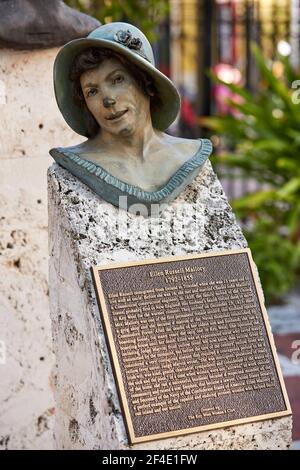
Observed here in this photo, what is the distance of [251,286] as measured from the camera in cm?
369

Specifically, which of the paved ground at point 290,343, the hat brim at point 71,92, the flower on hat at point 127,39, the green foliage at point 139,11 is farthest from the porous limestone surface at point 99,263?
the green foliage at point 139,11

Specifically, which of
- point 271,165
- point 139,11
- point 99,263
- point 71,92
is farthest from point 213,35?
point 99,263

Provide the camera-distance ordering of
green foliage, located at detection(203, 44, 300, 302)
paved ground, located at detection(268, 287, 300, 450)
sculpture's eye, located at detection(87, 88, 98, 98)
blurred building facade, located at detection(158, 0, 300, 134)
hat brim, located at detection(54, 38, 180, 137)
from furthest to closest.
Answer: blurred building facade, located at detection(158, 0, 300, 134) → green foliage, located at detection(203, 44, 300, 302) → paved ground, located at detection(268, 287, 300, 450) → sculpture's eye, located at detection(87, 88, 98, 98) → hat brim, located at detection(54, 38, 180, 137)

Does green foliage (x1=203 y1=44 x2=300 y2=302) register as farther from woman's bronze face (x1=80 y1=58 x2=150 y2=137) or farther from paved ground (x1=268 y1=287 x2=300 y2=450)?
woman's bronze face (x1=80 y1=58 x2=150 y2=137)

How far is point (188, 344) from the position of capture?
3.50 metres

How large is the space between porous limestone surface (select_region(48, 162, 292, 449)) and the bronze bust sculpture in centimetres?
7

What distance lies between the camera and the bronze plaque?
338 centimetres

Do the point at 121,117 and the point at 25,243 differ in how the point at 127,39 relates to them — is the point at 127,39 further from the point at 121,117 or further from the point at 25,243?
the point at 25,243

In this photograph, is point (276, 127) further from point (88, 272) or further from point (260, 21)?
point (88, 272)

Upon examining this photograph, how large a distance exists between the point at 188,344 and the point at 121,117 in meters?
0.89

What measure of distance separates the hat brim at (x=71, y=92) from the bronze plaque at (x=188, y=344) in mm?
618

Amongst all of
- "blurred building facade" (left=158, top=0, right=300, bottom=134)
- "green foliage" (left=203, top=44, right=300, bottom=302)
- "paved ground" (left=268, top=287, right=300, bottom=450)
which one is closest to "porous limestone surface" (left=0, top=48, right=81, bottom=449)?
"paved ground" (left=268, top=287, right=300, bottom=450)

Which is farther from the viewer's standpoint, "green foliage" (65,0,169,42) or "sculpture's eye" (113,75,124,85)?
"green foliage" (65,0,169,42)
